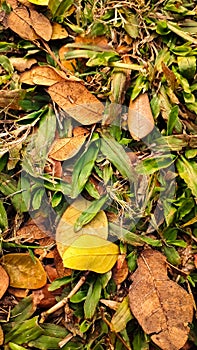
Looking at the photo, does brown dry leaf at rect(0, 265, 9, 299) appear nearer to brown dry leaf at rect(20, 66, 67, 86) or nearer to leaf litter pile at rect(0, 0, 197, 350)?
leaf litter pile at rect(0, 0, 197, 350)

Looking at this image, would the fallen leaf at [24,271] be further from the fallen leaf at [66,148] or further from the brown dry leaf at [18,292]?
the fallen leaf at [66,148]

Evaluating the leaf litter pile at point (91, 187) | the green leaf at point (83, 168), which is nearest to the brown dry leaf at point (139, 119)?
the leaf litter pile at point (91, 187)

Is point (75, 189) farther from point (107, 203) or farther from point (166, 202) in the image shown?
point (166, 202)

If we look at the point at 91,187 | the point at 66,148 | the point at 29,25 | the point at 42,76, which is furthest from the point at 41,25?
the point at 91,187

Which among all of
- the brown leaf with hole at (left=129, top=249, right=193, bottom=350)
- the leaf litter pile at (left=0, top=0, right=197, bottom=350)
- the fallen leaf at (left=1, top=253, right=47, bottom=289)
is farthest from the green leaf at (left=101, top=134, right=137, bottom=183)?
the fallen leaf at (left=1, top=253, right=47, bottom=289)

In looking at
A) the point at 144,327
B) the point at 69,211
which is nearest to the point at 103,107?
the point at 69,211
